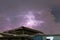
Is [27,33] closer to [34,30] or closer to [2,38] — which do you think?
[34,30]

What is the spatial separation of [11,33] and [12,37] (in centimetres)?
127

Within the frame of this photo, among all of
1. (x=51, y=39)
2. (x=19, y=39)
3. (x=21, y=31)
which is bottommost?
(x=51, y=39)

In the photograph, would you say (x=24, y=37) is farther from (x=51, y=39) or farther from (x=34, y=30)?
(x=51, y=39)

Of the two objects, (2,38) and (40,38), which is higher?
(2,38)

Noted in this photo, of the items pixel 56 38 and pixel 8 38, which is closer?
pixel 56 38

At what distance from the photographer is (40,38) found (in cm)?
2000

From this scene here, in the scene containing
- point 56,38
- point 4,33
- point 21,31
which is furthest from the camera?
point 21,31

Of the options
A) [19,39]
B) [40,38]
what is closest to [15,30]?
[19,39]

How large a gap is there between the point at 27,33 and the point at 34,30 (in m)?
1.41

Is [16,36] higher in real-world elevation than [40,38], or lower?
higher

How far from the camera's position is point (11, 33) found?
2828 centimetres

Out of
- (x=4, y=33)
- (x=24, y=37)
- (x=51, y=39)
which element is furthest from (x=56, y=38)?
(x=4, y=33)

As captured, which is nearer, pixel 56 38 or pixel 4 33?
pixel 56 38

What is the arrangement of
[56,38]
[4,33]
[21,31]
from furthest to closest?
[21,31], [4,33], [56,38]
